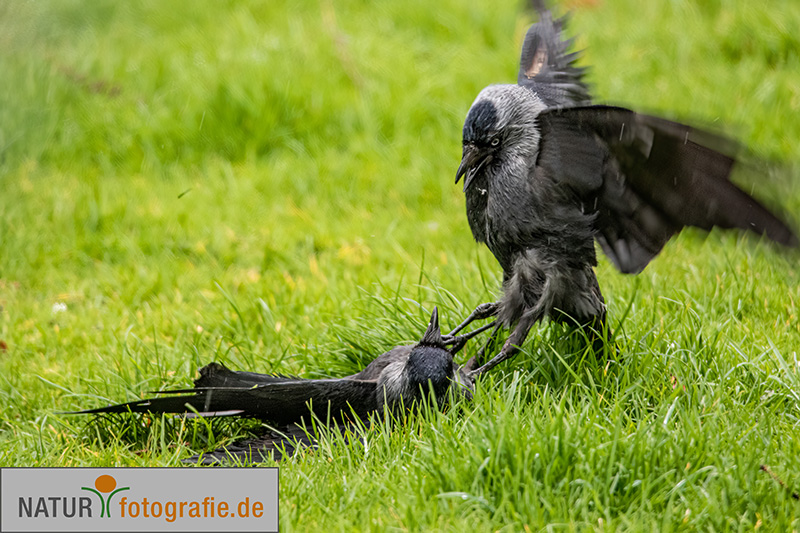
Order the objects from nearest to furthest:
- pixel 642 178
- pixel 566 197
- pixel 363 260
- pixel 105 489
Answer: pixel 105 489
pixel 642 178
pixel 566 197
pixel 363 260

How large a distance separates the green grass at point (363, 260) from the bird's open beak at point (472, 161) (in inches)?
27.0

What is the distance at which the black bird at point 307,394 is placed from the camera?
331cm

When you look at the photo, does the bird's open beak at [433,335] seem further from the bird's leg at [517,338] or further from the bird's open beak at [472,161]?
the bird's open beak at [472,161]

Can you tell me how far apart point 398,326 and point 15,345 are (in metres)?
2.08

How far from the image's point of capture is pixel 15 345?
177 inches

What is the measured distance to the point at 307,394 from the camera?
11.2 ft

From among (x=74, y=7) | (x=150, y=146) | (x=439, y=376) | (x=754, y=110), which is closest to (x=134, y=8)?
(x=74, y=7)

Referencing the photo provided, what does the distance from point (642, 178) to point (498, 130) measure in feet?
1.89

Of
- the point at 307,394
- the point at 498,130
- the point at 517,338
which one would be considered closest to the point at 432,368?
the point at 517,338

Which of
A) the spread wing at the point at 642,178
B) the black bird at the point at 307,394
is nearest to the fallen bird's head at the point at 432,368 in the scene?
the black bird at the point at 307,394

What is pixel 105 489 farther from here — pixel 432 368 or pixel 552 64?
pixel 552 64

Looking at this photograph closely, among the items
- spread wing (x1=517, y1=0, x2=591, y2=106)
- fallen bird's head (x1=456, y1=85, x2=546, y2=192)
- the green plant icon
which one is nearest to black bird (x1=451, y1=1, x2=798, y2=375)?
fallen bird's head (x1=456, y1=85, x2=546, y2=192)

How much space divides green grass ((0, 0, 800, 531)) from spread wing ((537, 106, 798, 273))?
121 mm

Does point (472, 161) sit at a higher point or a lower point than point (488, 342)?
higher
